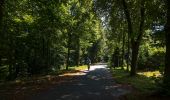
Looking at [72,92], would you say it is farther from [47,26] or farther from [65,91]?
[47,26]

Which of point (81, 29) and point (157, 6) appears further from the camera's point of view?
point (81, 29)

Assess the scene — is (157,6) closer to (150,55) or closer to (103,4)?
(103,4)

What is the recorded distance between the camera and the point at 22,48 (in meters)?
35.2

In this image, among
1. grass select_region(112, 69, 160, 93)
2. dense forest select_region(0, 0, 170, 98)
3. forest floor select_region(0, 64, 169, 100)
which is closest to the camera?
forest floor select_region(0, 64, 169, 100)

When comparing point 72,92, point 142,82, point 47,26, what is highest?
point 47,26

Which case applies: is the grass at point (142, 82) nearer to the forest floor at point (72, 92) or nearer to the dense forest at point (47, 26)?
the forest floor at point (72, 92)

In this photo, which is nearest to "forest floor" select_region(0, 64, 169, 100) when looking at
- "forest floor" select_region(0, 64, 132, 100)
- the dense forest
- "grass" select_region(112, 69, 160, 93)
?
"forest floor" select_region(0, 64, 132, 100)

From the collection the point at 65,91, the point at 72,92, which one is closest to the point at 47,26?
the point at 65,91

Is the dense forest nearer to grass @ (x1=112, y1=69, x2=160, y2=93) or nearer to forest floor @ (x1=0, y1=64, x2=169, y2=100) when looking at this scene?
grass @ (x1=112, y1=69, x2=160, y2=93)

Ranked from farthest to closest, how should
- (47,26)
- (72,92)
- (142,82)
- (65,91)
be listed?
(47,26)
(142,82)
(65,91)
(72,92)

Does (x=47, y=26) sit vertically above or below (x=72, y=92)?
above

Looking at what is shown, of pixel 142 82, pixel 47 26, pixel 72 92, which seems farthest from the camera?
pixel 47 26

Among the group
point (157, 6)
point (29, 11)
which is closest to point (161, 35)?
point (157, 6)

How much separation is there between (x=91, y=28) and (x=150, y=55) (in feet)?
33.3
